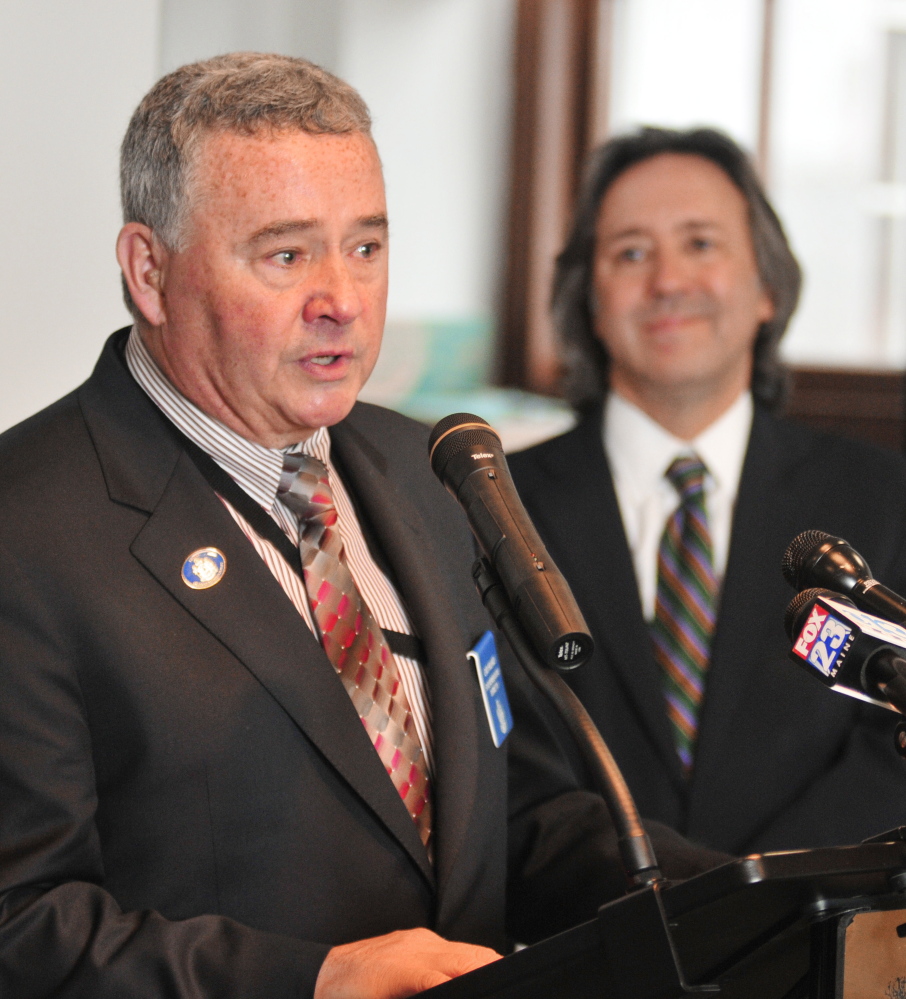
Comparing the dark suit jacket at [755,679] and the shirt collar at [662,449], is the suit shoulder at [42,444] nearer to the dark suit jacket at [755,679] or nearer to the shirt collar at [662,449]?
the dark suit jacket at [755,679]

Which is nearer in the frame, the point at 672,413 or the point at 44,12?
the point at 44,12

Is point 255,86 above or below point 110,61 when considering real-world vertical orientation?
below

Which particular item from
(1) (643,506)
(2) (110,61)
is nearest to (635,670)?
(1) (643,506)

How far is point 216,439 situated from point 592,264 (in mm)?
1404

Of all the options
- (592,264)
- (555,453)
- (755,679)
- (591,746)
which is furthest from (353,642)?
(592,264)

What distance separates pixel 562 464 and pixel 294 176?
1125 mm

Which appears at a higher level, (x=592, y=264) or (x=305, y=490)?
(x=592, y=264)

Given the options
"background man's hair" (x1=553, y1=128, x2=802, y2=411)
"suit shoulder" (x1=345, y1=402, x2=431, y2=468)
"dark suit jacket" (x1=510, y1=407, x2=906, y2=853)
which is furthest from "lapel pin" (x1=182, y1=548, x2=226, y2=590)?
"background man's hair" (x1=553, y1=128, x2=802, y2=411)

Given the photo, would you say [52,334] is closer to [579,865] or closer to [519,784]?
[519,784]

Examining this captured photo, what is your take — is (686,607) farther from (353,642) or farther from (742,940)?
(742,940)

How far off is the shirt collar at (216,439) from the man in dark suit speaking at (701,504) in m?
0.86

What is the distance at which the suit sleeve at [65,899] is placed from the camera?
39.3 inches

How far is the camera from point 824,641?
32.5 inches

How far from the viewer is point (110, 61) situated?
5.49 ft
